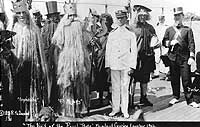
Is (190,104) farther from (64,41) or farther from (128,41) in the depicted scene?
(64,41)

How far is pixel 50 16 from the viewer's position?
9.57ft

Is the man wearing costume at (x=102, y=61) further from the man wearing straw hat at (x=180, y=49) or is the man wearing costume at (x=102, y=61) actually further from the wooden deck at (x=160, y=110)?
the man wearing straw hat at (x=180, y=49)

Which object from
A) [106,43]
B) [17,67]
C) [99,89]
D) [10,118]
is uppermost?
[106,43]

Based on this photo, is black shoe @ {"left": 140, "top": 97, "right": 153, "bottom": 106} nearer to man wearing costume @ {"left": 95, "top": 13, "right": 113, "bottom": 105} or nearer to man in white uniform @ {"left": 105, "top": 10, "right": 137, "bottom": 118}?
man in white uniform @ {"left": 105, "top": 10, "right": 137, "bottom": 118}

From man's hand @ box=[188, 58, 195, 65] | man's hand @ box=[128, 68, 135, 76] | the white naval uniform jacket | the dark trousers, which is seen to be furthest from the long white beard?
man's hand @ box=[188, 58, 195, 65]

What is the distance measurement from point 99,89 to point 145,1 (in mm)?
885

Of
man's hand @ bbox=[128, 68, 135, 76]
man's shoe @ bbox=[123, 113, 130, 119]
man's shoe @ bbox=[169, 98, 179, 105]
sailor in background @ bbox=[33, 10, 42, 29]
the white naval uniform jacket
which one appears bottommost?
man's shoe @ bbox=[123, 113, 130, 119]

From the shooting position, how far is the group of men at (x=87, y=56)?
2.89 metres

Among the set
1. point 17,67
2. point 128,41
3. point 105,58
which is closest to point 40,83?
point 17,67

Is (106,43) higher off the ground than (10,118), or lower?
higher

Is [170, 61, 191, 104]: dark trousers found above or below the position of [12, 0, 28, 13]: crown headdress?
below

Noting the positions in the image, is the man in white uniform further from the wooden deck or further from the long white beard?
the long white beard

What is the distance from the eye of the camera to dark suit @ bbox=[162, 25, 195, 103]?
289 cm

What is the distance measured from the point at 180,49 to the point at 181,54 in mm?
46
